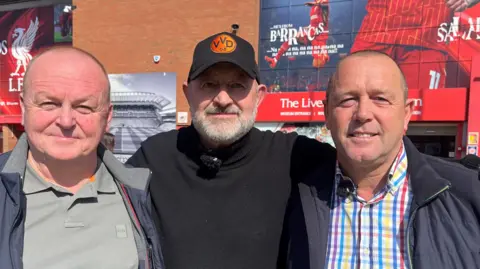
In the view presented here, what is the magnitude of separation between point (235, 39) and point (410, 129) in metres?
13.2

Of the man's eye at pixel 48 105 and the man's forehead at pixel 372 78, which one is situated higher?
the man's forehead at pixel 372 78

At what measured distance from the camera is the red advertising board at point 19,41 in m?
21.3

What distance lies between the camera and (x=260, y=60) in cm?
1609

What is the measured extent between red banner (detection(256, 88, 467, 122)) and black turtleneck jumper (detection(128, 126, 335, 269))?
10.8m

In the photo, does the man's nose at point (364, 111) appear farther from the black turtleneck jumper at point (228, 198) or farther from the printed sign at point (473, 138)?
the printed sign at point (473, 138)

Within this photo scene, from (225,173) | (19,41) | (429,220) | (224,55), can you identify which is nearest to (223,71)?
(224,55)

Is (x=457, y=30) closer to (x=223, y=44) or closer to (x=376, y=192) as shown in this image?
(x=223, y=44)

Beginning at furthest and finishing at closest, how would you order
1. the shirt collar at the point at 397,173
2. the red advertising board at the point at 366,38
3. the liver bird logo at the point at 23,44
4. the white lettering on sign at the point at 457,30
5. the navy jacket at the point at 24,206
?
the liver bird logo at the point at 23,44 < the red advertising board at the point at 366,38 < the white lettering on sign at the point at 457,30 < the shirt collar at the point at 397,173 < the navy jacket at the point at 24,206

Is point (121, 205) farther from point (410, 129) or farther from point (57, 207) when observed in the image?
point (410, 129)

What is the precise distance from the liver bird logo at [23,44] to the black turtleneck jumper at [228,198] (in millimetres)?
22640

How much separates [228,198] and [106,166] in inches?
30.2

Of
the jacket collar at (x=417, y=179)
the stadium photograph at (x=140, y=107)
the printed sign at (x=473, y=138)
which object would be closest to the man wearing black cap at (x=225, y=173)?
the jacket collar at (x=417, y=179)

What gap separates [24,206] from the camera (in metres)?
1.85

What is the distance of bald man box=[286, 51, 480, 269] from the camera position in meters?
1.86
